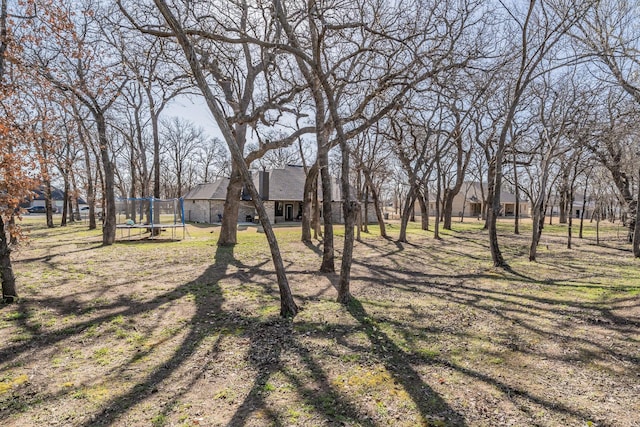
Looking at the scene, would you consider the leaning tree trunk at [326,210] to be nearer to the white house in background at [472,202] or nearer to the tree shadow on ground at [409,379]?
the tree shadow on ground at [409,379]

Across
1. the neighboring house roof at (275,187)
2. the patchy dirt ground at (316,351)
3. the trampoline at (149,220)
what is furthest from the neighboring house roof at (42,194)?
the neighboring house roof at (275,187)

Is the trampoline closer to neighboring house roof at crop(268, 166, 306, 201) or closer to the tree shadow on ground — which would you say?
neighboring house roof at crop(268, 166, 306, 201)

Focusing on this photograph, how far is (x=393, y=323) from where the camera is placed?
521 cm

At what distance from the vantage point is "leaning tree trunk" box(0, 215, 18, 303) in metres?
5.55

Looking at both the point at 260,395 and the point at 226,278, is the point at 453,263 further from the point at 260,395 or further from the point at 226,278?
the point at 260,395

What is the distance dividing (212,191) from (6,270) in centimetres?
2168

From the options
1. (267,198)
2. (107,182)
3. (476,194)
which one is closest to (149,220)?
(107,182)

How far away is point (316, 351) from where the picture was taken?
13.6ft

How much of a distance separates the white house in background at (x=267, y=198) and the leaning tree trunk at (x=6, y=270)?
64.6 ft

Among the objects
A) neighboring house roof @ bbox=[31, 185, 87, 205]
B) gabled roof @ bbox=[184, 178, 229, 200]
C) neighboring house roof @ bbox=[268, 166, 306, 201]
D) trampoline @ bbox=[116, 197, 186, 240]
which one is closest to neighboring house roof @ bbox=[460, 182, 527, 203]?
neighboring house roof @ bbox=[268, 166, 306, 201]

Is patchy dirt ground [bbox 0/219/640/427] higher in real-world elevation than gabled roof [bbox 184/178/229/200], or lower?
lower

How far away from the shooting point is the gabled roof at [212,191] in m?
26.5

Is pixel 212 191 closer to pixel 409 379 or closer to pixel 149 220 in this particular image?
pixel 149 220

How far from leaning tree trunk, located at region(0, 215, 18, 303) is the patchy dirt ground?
0.24 metres
